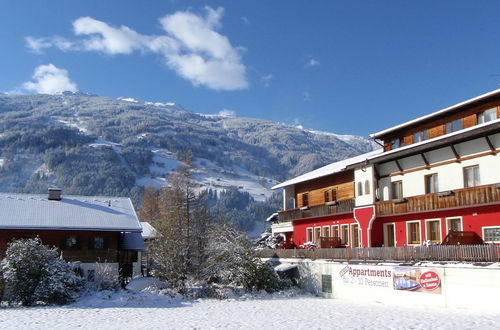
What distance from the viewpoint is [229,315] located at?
2405cm

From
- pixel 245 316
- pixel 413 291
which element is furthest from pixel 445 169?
pixel 245 316

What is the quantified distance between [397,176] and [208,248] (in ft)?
46.4

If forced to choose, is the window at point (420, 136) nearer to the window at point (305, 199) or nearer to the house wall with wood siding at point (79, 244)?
the window at point (305, 199)

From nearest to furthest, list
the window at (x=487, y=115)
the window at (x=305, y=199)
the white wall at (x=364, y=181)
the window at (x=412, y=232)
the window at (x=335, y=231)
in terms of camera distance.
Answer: the window at (x=487, y=115)
the window at (x=412, y=232)
the white wall at (x=364, y=181)
the window at (x=335, y=231)
the window at (x=305, y=199)

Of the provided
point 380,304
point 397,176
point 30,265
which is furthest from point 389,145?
point 30,265

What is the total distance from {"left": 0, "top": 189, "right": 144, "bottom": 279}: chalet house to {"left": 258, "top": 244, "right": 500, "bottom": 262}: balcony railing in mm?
14210

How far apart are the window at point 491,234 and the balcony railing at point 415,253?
12.2 feet

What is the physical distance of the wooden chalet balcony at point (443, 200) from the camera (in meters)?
26.6

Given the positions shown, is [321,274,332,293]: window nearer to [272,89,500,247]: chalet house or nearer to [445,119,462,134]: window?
[272,89,500,247]: chalet house

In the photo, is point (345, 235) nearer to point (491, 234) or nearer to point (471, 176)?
point (471, 176)

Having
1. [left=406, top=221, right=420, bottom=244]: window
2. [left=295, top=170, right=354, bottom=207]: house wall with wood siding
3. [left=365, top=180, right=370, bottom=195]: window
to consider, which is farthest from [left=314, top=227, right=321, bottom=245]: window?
[left=406, top=221, right=420, bottom=244]: window

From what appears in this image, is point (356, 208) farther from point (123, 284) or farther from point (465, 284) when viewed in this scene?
point (123, 284)

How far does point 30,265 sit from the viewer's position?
97.0ft

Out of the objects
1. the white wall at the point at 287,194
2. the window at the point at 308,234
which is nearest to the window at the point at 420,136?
the window at the point at 308,234
